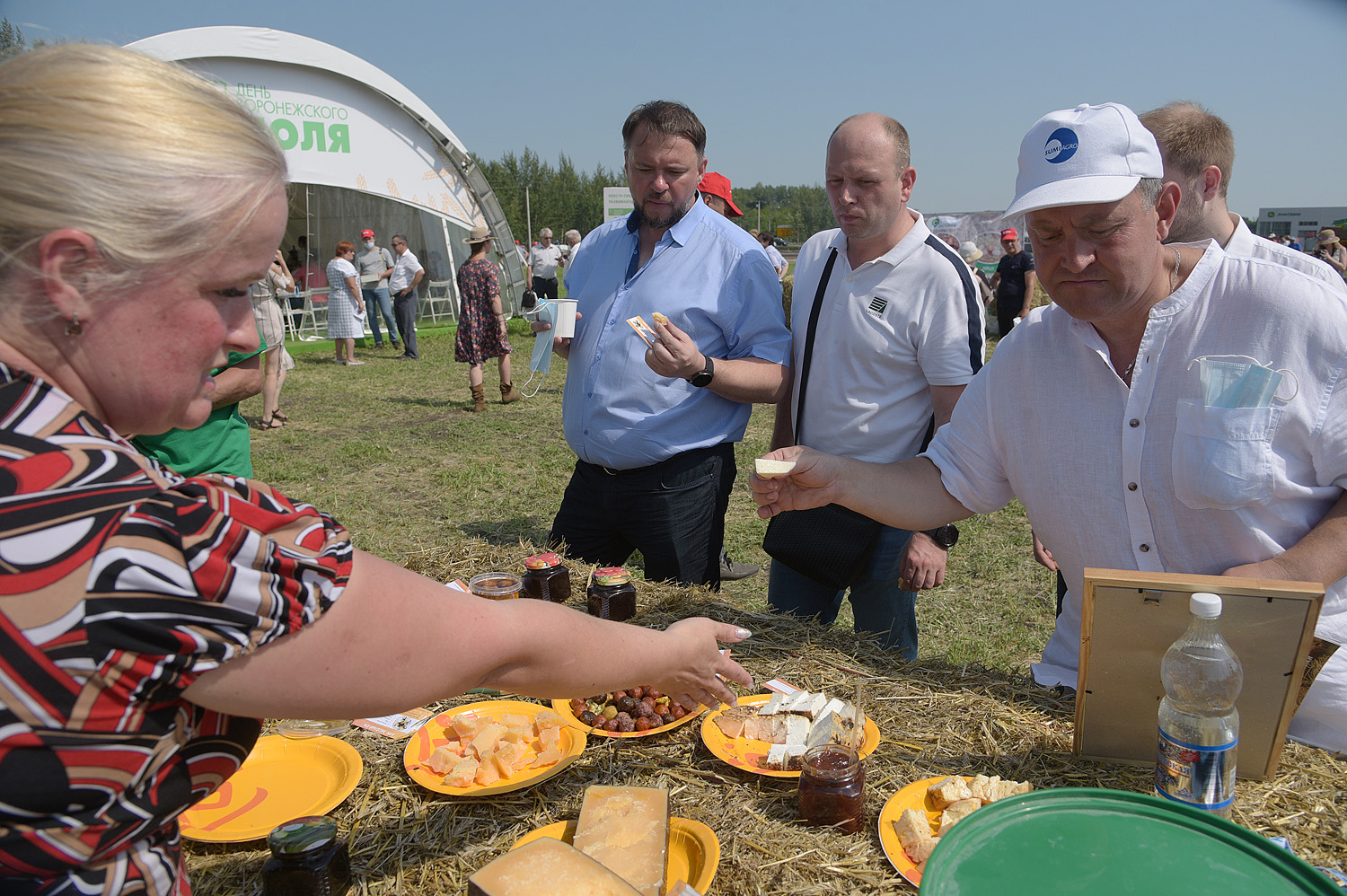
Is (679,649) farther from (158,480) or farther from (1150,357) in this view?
(1150,357)

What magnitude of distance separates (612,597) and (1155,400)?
1.65 metres

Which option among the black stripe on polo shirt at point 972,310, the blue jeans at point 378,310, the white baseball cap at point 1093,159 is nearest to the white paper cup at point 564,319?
the black stripe on polo shirt at point 972,310

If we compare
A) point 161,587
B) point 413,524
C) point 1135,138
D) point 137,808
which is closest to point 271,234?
point 161,587

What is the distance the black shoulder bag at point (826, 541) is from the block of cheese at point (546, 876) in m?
2.18

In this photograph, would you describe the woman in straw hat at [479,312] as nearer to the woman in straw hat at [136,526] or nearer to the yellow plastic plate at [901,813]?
the yellow plastic plate at [901,813]

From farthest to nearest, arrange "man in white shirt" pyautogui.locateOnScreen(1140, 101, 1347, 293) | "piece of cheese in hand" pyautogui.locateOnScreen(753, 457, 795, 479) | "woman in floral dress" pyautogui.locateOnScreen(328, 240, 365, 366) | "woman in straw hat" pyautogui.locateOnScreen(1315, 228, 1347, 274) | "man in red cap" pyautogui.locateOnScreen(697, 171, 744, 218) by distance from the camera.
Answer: "woman in straw hat" pyautogui.locateOnScreen(1315, 228, 1347, 274) → "woman in floral dress" pyautogui.locateOnScreen(328, 240, 365, 366) → "man in red cap" pyautogui.locateOnScreen(697, 171, 744, 218) → "man in white shirt" pyautogui.locateOnScreen(1140, 101, 1347, 293) → "piece of cheese in hand" pyautogui.locateOnScreen(753, 457, 795, 479)

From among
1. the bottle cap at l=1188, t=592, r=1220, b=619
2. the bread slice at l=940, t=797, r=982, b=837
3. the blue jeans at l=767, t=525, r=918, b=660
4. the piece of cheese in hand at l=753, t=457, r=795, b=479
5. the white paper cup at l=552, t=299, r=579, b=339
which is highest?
the white paper cup at l=552, t=299, r=579, b=339

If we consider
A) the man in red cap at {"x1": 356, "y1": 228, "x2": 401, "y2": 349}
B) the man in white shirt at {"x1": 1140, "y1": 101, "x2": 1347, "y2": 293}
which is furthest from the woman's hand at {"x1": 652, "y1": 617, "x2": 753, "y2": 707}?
the man in red cap at {"x1": 356, "y1": 228, "x2": 401, "y2": 349}

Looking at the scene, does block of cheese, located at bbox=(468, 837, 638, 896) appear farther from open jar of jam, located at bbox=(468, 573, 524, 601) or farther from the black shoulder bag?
the black shoulder bag

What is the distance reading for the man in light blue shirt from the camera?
3666mm

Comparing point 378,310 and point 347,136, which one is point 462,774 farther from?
point 347,136

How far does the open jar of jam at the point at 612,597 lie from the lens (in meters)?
2.70

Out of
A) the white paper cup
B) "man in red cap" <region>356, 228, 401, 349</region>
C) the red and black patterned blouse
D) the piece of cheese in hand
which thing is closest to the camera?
the red and black patterned blouse

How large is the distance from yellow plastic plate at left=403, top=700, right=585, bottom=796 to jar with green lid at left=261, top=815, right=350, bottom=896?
326 millimetres
